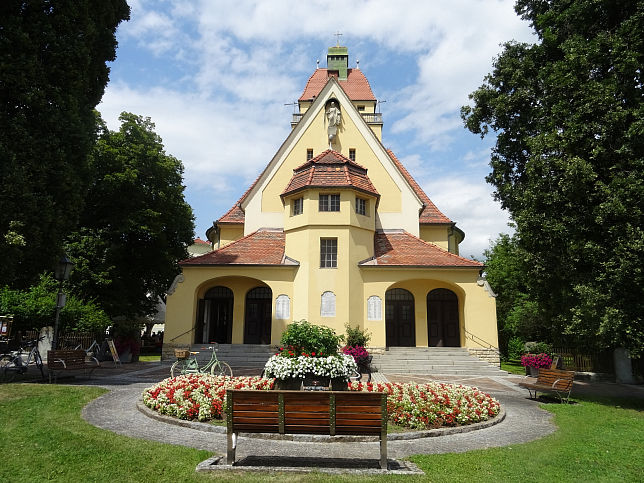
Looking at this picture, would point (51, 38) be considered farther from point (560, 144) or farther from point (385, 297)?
point (385, 297)

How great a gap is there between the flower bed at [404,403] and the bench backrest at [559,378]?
152 inches

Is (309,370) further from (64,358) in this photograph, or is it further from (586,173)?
(586,173)

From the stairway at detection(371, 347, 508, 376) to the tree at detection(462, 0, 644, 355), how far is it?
4.96 meters

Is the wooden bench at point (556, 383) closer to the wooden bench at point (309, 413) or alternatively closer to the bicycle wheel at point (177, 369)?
the wooden bench at point (309, 413)

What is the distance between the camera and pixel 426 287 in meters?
24.6

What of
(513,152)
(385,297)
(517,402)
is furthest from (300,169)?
(517,402)

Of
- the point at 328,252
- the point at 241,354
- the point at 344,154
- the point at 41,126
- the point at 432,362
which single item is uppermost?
the point at 344,154

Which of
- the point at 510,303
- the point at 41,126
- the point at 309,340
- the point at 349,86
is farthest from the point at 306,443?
the point at 349,86

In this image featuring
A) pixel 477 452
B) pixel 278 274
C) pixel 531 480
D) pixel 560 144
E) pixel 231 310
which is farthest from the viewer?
pixel 231 310

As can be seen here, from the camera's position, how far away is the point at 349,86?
39.6m

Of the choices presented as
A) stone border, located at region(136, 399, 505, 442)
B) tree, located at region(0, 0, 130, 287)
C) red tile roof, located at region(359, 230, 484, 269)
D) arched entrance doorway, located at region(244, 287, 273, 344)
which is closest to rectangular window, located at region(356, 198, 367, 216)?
red tile roof, located at region(359, 230, 484, 269)

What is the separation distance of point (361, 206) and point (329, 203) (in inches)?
78.4

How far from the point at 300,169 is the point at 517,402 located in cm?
1788

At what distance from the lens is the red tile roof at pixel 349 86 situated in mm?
38344
